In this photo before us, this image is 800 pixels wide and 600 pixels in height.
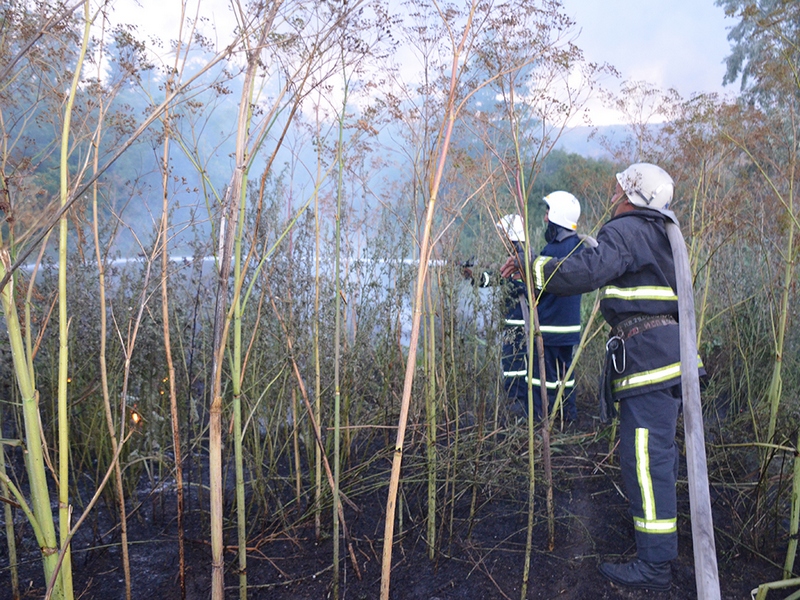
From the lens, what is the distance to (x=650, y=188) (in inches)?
111

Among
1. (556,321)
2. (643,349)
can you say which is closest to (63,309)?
(643,349)

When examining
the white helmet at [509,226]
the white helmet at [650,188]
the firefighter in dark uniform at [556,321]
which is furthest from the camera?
the firefighter in dark uniform at [556,321]

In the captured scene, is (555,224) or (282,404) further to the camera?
(555,224)

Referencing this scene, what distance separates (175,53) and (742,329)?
417 cm

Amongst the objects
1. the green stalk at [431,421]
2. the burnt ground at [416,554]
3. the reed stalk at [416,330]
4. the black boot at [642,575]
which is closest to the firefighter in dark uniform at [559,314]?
the burnt ground at [416,554]

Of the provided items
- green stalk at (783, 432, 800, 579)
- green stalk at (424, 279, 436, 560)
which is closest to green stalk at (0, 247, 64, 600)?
green stalk at (424, 279, 436, 560)

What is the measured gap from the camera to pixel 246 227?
281 centimetres

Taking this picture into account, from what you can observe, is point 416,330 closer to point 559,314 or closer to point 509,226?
point 509,226

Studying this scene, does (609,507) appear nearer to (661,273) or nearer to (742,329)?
(661,273)

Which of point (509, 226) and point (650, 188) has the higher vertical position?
point (650, 188)

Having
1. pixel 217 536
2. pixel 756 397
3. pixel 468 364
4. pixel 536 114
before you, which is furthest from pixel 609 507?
pixel 217 536

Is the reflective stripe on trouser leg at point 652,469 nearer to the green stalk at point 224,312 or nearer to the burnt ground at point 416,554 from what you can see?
the burnt ground at point 416,554

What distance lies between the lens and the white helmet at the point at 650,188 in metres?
2.82

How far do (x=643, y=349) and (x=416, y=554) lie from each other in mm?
1341
